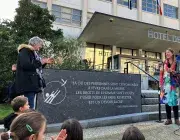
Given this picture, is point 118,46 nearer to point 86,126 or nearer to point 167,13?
point 167,13

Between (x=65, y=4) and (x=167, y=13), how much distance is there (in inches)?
544

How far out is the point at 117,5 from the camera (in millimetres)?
29953

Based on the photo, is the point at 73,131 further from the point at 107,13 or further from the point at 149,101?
the point at 107,13

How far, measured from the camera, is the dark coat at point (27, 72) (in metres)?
4.42

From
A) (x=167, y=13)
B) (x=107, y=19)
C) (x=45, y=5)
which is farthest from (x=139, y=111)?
(x=167, y=13)

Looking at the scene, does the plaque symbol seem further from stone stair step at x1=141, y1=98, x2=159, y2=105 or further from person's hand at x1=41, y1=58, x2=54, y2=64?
stone stair step at x1=141, y1=98, x2=159, y2=105

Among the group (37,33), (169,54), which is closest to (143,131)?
(169,54)

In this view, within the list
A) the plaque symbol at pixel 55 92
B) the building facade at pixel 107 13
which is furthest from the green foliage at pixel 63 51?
the building facade at pixel 107 13

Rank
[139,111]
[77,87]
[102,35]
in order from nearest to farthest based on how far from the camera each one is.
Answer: [77,87] < [139,111] < [102,35]

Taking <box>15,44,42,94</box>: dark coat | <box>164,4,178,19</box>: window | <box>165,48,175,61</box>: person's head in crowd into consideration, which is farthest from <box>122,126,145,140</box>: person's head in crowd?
<box>164,4,178,19</box>: window

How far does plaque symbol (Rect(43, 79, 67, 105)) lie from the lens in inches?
237

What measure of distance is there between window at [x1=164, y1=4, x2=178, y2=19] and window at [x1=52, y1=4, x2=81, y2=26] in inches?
476

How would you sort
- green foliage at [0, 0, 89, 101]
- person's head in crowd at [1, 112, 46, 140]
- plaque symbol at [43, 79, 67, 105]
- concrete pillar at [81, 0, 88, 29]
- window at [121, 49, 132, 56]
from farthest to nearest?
window at [121, 49, 132, 56] → concrete pillar at [81, 0, 88, 29] → green foliage at [0, 0, 89, 101] → plaque symbol at [43, 79, 67, 105] → person's head in crowd at [1, 112, 46, 140]

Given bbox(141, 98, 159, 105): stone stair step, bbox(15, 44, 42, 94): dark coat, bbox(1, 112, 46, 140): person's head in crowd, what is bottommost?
bbox(141, 98, 159, 105): stone stair step
